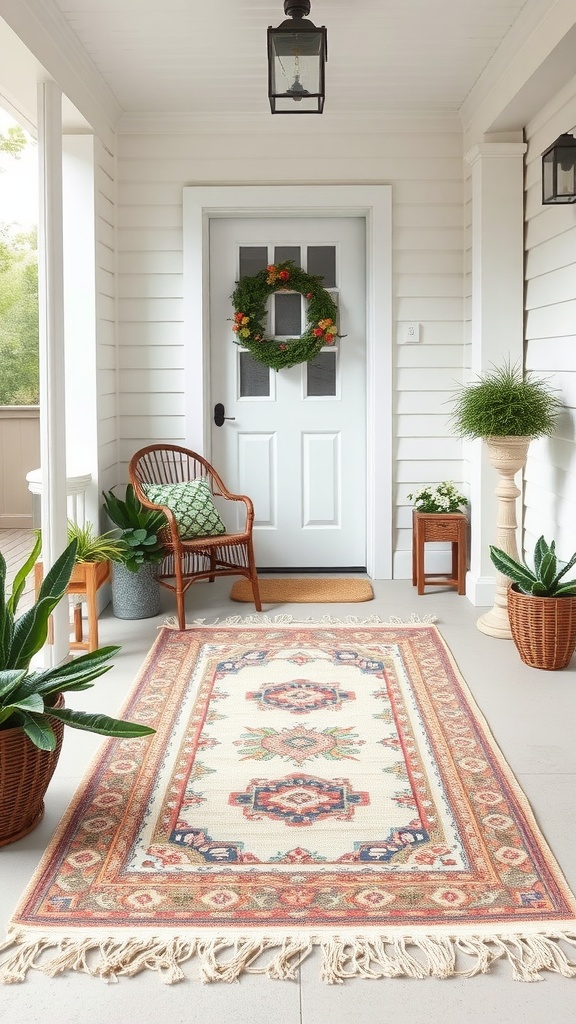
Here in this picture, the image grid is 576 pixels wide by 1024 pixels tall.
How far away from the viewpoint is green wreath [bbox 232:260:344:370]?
218 inches

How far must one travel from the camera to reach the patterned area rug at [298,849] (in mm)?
2043

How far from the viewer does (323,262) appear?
567 centimetres

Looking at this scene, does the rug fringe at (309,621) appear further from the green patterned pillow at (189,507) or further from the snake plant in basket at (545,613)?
the snake plant in basket at (545,613)

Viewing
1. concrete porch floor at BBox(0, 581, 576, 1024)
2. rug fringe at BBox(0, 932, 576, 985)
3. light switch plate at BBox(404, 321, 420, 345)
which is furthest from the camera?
light switch plate at BBox(404, 321, 420, 345)

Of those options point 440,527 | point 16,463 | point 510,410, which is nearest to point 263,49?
point 510,410

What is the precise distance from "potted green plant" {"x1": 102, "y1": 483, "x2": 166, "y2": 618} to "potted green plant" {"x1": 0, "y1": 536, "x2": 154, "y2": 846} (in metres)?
1.97

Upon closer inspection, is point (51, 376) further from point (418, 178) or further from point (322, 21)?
point (418, 178)

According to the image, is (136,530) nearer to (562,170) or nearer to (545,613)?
(545,613)

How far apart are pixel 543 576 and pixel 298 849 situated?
1844 mm

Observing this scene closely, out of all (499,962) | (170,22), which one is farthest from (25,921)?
(170,22)

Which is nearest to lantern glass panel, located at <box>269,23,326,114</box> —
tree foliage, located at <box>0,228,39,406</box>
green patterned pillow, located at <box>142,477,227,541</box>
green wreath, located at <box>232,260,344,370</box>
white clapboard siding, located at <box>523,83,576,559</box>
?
white clapboard siding, located at <box>523,83,576,559</box>

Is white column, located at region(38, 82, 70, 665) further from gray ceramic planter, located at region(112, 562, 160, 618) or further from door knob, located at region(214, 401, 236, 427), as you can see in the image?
door knob, located at region(214, 401, 236, 427)

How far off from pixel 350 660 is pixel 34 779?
185 cm

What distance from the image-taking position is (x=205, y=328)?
5617mm
